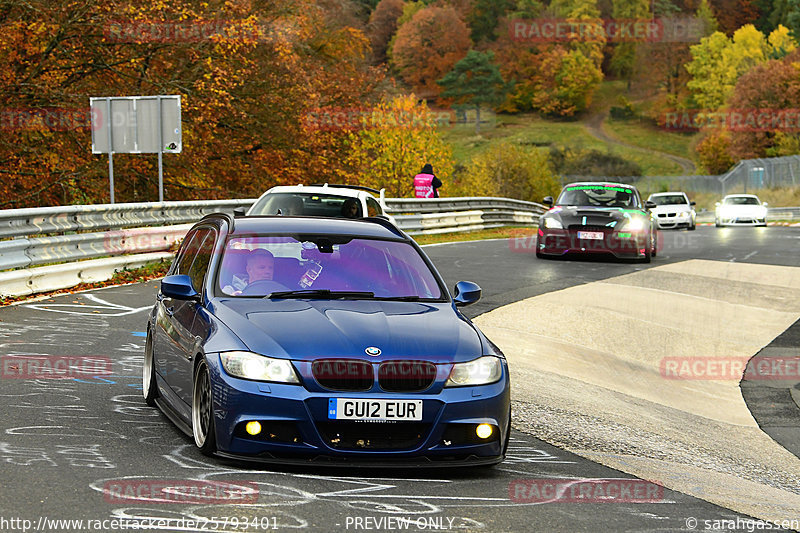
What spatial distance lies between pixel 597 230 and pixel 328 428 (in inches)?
668

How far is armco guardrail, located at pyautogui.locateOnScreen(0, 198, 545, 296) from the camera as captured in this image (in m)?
14.5

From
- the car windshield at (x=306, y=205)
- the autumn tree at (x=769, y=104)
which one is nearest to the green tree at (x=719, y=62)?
the autumn tree at (x=769, y=104)

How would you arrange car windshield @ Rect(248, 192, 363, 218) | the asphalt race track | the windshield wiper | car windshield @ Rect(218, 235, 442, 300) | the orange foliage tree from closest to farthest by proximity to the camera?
the asphalt race track < the windshield wiper < car windshield @ Rect(218, 235, 442, 300) < car windshield @ Rect(248, 192, 363, 218) < the orange foliage tree

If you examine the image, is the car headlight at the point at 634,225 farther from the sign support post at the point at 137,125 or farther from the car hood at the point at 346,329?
the car hood at the point at 346,329

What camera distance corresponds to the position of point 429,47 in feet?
580

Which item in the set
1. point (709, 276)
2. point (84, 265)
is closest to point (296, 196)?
point (84, 265)

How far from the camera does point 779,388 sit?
43.3 feet

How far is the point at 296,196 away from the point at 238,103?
20.1m

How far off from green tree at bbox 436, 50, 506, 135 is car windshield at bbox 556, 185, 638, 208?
14191cm

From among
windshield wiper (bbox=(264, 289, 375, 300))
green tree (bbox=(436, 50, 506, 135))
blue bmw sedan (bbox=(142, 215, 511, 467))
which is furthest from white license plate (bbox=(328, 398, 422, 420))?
green tree (bbox=(436, 50, 506, 135))

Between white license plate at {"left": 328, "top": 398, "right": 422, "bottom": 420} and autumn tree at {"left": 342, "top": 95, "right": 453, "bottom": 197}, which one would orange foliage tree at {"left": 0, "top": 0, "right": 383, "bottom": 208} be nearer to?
autumn tree at {"left": 342, "top": 95, "right": 453, "bottom": 197}

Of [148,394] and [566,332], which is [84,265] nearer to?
[566,332]

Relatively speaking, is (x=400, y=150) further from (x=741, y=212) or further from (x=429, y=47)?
(x=429, y=47)

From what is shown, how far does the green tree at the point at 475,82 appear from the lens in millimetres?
165250
